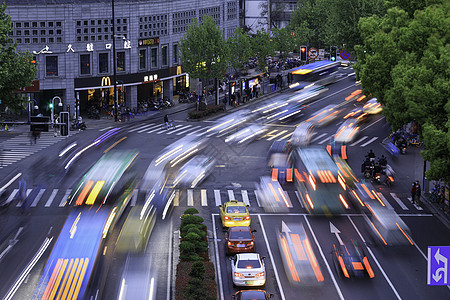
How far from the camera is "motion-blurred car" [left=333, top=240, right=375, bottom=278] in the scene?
40.2 meters

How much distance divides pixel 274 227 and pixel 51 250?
1440 centimetres

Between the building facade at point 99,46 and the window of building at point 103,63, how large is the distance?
0.12 m

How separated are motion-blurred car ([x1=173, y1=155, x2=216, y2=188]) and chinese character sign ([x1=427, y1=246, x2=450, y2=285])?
3593 centimetres

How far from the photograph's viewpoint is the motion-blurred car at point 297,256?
130 feet

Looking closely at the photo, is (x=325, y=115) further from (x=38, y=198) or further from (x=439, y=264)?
(x=439, y=264)

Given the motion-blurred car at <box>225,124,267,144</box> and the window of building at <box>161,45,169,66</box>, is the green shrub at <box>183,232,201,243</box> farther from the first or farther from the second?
the window of building at <box>161,45,169,66</box>

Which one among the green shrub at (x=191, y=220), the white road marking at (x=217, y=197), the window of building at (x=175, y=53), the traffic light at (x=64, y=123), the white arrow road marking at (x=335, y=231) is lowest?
the white arrow road marking at (x=335, y=231)

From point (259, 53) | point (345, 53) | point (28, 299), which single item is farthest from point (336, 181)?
point (259, 53)

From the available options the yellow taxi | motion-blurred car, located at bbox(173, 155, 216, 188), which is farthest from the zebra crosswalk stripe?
the yellow taxi

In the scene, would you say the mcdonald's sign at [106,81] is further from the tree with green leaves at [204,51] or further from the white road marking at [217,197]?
the white road marking at [217,197]

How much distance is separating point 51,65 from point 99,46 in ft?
21.0

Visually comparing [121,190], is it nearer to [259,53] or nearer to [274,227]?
[274,227]

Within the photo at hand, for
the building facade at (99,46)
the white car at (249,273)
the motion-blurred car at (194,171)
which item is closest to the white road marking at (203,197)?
the motion-blurred car at (194,171)

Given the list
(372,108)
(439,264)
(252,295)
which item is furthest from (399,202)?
(372,108)
